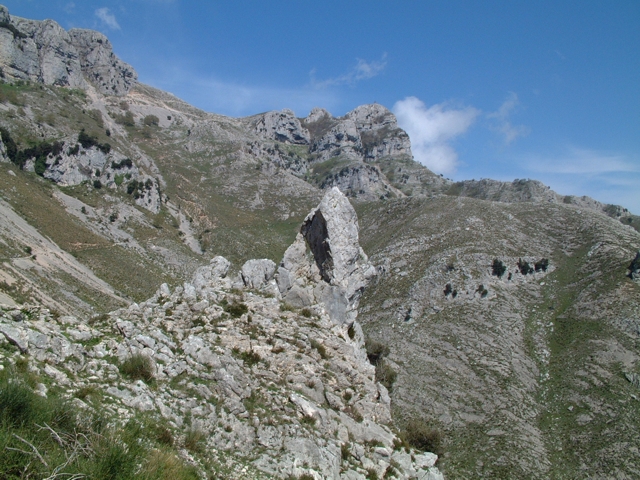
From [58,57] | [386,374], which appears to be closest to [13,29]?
[58,57]

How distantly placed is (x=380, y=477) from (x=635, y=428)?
33873 mm

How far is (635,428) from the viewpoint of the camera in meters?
32.4

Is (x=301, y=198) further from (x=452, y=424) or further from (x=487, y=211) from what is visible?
(x=452, y=424)

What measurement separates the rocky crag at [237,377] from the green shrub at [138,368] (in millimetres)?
183

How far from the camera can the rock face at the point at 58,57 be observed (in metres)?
137

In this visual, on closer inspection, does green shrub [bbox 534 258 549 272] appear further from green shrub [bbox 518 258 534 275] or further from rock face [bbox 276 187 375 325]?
rock face [bbox 276 187 375 325]

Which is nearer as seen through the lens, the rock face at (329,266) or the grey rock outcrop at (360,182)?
the rock face at (329,266)

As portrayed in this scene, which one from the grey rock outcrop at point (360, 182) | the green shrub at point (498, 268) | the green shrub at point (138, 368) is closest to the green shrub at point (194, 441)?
the green shrub at point (138, 368)

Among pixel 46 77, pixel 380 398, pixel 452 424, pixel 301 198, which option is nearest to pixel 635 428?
pixel 452 424

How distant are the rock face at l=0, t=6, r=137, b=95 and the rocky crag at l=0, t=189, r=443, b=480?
155969 mm

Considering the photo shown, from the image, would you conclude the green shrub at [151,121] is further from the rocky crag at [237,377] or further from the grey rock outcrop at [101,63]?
the rocky crag at [237,377]

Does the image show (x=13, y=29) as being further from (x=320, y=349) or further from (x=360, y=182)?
(x=320, y=349)

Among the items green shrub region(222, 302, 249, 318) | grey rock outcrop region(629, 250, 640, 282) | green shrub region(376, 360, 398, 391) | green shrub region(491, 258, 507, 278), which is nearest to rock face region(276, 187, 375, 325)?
green shrub region(222, 302, 249, 318)

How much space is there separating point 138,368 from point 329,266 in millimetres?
11081
